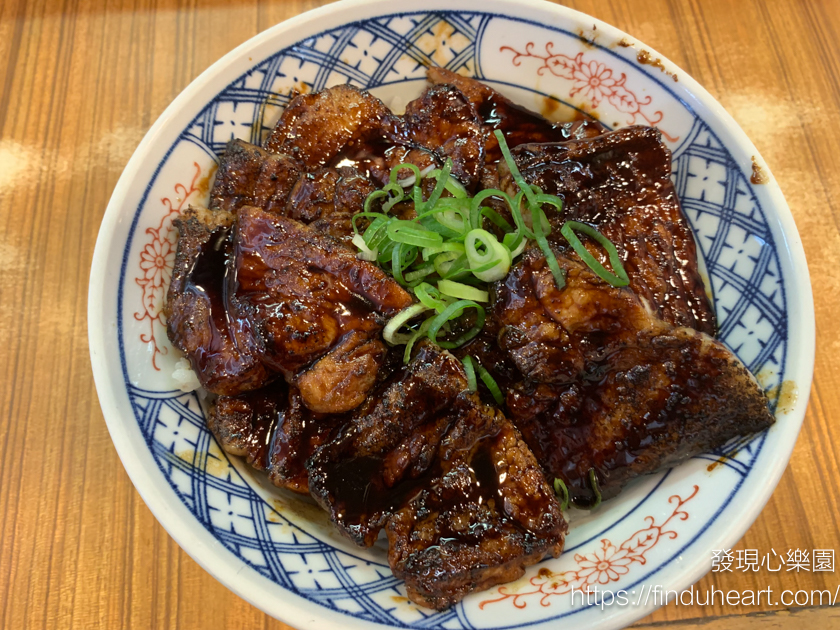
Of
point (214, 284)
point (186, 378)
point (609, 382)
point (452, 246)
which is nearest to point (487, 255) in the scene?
point (452, 246)

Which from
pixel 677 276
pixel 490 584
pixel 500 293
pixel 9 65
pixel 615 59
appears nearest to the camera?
pixel 490 584

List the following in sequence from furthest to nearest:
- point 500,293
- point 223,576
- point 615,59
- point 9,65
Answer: point 9,65
point 615,59
point 500,293
point 223,576

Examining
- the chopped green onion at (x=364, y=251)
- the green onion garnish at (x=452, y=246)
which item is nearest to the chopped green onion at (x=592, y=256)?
the green onion garnish at (x=452, y=246)

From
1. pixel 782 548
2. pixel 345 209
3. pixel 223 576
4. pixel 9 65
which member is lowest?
pixel 782 548

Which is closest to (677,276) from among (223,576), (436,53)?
(436,53)

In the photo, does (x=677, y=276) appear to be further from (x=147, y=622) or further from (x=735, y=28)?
(x=147, y=622)

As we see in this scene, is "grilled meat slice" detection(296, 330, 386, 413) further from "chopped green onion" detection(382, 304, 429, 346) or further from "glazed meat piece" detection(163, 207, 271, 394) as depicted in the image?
"glazed meat piece" detection(163, 207, 271, 394)

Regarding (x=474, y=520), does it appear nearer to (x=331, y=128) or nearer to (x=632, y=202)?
(x=632, y=202)
